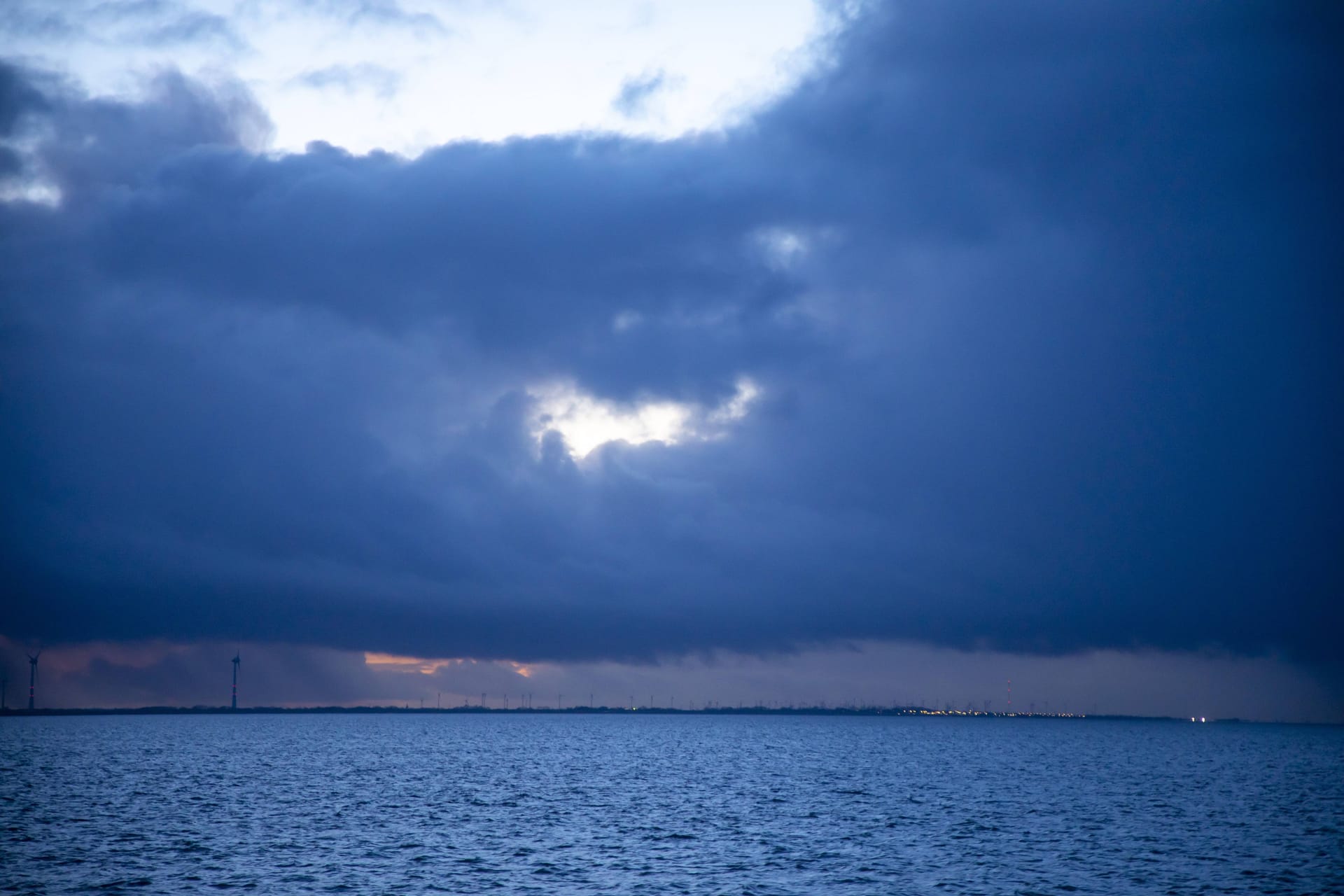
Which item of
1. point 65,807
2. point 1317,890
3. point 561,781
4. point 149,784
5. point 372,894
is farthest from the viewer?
point 561,781

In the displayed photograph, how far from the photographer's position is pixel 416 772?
17775 cm

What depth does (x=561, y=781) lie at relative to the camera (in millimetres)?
158125

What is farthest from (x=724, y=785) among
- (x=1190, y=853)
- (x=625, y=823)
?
(x=1190, y=853)

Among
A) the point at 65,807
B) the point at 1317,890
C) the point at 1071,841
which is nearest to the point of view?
the point at 1317,890

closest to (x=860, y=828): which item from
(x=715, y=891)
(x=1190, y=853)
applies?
(x=1190, y=853)

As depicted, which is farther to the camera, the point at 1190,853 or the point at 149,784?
the point at 149,784

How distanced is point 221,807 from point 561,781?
56109mm

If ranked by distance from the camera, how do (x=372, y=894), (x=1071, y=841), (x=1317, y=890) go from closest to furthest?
(x=372, y=894) < (x=1317, y=890) < (x=1071, y=841)

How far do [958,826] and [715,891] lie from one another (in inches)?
1787

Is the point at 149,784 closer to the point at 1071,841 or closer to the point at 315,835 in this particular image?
the point at 315,835

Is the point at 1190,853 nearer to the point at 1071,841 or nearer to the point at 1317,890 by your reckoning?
the point at 1071,841

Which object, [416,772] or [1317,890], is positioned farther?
[416,772]

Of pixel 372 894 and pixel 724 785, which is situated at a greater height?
pixel 372 894

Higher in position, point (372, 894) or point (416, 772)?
point (372, 894)
